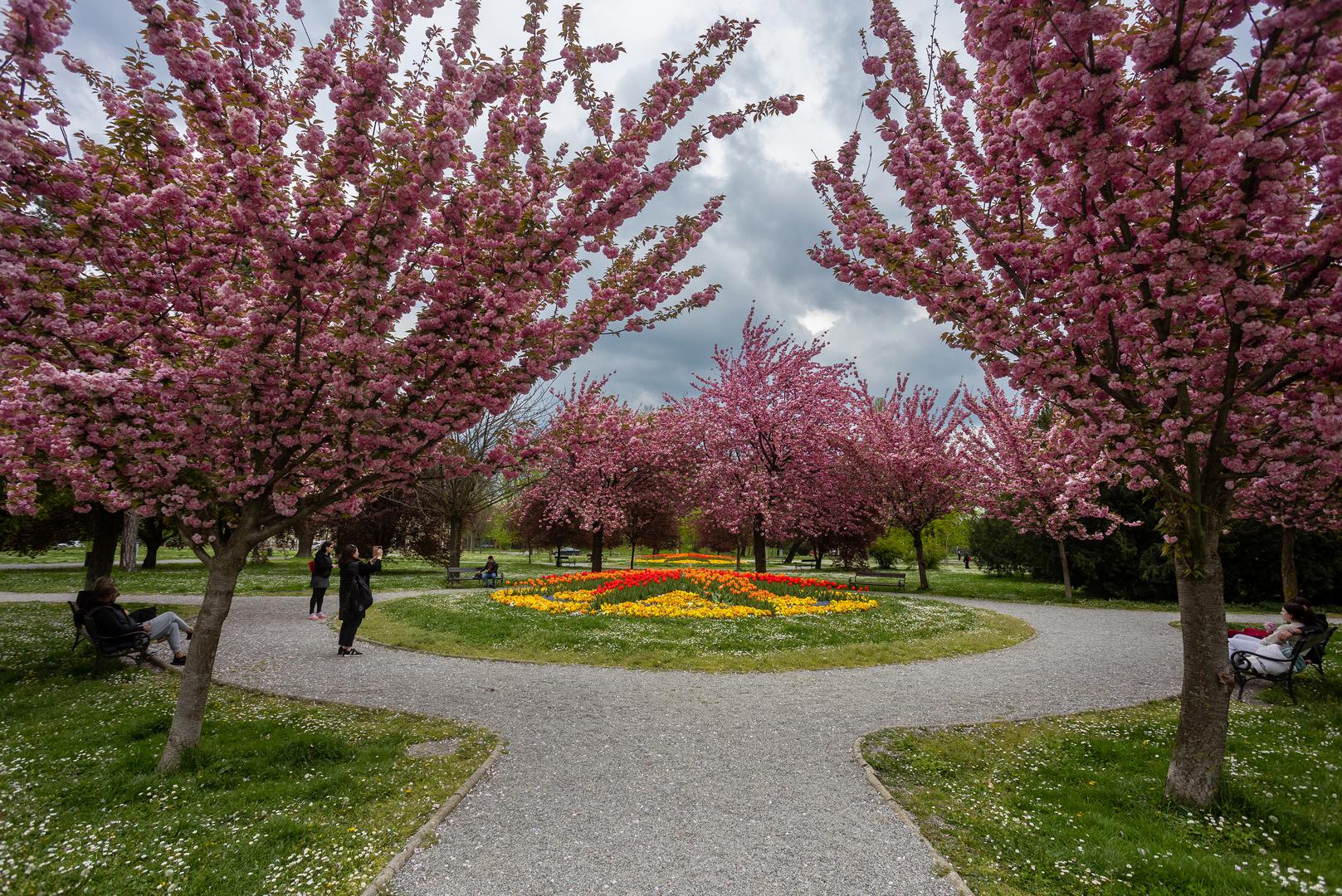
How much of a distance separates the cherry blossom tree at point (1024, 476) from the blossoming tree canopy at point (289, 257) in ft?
64.3

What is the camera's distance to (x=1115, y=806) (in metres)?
4.98

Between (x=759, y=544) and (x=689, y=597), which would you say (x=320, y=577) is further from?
(x=759, y=544)

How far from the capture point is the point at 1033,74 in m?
4.08

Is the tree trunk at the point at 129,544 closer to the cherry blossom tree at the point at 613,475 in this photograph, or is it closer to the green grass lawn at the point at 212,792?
the cherry blossom tree at the point at 613,475

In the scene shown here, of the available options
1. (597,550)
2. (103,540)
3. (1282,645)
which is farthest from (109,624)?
(597,550)

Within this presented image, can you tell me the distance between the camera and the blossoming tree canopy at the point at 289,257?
4.62 metres

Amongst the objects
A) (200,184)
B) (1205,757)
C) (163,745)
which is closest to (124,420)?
(200,184)

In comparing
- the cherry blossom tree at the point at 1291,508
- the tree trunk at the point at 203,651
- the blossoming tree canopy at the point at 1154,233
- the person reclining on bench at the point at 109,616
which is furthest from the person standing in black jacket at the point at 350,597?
the cherry blossom tree at the point at 1291,508

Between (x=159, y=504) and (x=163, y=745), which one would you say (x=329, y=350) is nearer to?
(x=159, y=504)

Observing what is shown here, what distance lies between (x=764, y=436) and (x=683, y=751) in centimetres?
1773

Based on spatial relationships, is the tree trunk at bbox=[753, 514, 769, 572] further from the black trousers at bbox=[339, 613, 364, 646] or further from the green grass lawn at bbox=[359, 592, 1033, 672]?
the black trousers at bbox=[339, 613, 364, 646]

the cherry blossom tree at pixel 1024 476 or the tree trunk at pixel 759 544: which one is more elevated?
the cherry blossom tree at pixel 1024 476

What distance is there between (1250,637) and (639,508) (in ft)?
73.1

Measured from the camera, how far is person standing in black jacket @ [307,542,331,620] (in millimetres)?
14656
